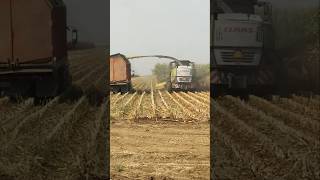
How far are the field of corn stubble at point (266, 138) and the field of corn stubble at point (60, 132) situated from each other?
6.49 feet

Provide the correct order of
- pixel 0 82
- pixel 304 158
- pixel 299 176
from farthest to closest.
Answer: pixel 0 82 → pixel 304 158 → pixel 299 176

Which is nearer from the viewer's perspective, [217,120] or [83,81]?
[217,120]

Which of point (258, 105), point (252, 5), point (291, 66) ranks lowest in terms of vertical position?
point (258, 105)

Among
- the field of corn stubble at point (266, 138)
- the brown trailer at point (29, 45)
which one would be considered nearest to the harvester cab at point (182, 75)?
the field of corn stubble at point (266, 138)

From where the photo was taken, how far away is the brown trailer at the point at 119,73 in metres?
24.6

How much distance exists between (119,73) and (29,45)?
1514cm

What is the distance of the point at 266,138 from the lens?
285 inches

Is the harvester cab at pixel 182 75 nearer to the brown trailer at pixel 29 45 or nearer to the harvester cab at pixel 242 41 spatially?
the harvester cab at pixel 242 41

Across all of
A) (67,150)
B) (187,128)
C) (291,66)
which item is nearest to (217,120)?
(187,128)

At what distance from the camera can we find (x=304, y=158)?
6078 mm

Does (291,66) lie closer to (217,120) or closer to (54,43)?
(217,120)

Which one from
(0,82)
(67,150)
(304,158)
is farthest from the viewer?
(0,82)

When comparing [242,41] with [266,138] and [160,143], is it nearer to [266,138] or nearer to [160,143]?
[160,143]

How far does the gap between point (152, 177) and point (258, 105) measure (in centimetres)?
439
